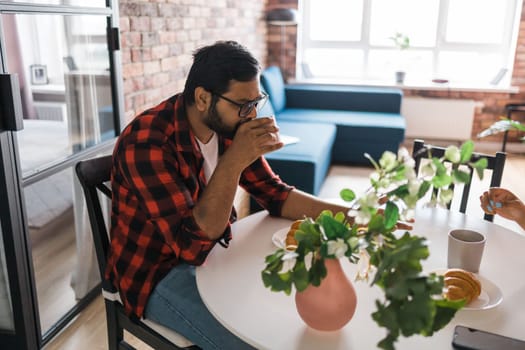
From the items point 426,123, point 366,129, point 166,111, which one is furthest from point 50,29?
point 426,123

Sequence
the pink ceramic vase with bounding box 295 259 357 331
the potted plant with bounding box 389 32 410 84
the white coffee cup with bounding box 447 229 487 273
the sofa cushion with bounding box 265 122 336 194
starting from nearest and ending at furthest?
1. the pink ceramic vase with bounding box 295 259 357 331
2. the white coffee cup with bounding box 447 229 487 273
3. the sofa cushion with bounding box 265 122 336 194
4. the potted plant with bounding box 389 32 410 84

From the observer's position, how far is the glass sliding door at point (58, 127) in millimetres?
1793

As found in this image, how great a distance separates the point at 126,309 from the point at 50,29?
1.21 metres

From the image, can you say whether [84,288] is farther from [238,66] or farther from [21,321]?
[238,66]

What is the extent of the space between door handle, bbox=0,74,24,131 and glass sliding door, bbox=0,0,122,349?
2cm

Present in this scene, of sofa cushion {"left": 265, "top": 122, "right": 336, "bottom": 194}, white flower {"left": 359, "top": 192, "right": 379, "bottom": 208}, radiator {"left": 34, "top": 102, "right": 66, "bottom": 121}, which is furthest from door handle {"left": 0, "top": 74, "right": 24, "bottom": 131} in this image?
sofa cushion {"left": 265, "top": 122, "right": 336, "bottom": 194}

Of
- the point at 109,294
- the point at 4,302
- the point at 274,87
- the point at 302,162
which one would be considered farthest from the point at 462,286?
the point at 274,87

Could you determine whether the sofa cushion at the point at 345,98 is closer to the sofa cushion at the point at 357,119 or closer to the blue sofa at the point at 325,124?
the blue sofa at the point at 325,124

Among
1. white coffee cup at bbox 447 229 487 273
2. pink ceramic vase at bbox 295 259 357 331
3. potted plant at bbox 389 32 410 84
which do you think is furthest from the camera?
potted plant at bbox 389 32 410 84

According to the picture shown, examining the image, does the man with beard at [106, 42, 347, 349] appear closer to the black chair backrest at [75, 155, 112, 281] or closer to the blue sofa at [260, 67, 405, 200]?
the black chair backrest at [75, 155, 112, 281]

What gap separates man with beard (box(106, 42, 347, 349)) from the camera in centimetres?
122

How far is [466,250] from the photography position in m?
1.14

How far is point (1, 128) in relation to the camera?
159cm

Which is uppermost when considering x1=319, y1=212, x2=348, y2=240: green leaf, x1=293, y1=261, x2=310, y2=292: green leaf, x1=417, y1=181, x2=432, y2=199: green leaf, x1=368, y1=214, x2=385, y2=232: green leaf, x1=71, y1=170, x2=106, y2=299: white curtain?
x1=417, y1=181, x2=432, y2=199: green leaf
